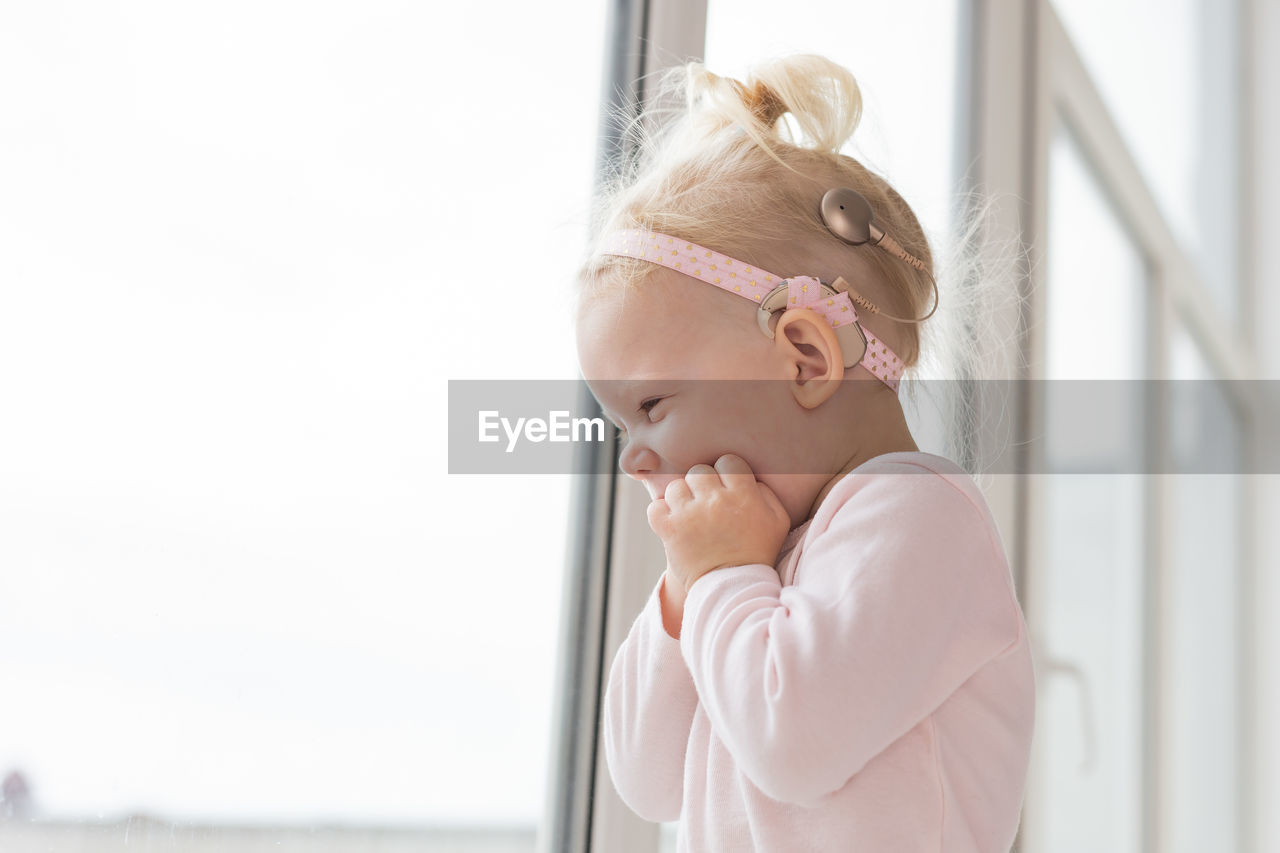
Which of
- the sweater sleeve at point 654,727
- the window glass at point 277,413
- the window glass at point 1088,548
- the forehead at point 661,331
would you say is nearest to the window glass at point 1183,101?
the window glass at point 1088,548

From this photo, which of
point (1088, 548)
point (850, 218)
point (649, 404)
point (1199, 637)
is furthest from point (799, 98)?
point (1199, 637)

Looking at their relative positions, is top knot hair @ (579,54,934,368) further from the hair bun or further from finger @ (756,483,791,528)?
finger @ (756,483,791,528)

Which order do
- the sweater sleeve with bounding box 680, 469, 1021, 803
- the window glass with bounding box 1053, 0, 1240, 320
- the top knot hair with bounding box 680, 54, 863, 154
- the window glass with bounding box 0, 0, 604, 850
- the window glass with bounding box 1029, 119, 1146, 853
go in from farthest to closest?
the window glass with bounding box 1053, 0, 1240, 320 → the window glass with bounding box 1029, 119, 1146, 853 → the top knot hair with bounding box 680, 54, 863, 154 → the window glass with bounding box 0, 0, 604, 850 → the sweater sleeve with bounding box 680, 469, 1021, 803

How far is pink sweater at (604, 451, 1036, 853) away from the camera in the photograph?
1.94ft

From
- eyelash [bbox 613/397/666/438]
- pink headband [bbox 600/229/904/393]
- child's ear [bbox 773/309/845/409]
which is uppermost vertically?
pink headband [bbox 600/229/904/393]

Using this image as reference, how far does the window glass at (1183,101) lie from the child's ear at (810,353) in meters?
1.43

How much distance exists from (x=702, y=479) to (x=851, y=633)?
16 centimetres

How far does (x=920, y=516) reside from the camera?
65 cm

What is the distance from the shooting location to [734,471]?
0.72m

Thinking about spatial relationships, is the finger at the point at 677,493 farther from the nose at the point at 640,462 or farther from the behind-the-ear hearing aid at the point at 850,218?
the behind-the-ear hearing aid at the point at 850,218

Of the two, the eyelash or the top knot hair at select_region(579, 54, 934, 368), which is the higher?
the top knot hair at select_region(579, 54, 934, 368)

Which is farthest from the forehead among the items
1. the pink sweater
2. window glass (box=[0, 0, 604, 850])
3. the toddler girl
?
window glass (box=[0, 0, 604, 850])

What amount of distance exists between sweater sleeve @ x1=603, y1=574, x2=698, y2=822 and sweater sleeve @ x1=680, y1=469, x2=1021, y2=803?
3.7 inches

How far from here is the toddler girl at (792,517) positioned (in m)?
0.60
